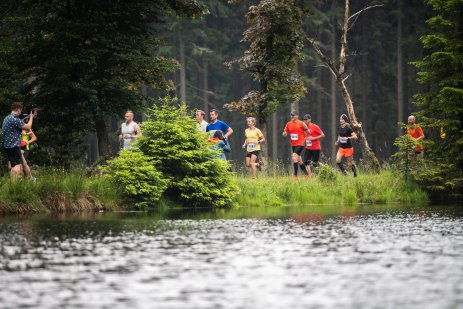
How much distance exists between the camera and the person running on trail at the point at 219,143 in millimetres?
24447

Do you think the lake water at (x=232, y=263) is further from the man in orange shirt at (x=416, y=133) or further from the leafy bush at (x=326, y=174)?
the man in orange shirt at (x=416, y=133)

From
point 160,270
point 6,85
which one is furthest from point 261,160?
point 160,270

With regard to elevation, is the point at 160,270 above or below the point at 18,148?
below

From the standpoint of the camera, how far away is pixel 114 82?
2516 cm

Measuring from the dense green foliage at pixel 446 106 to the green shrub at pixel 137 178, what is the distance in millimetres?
8128

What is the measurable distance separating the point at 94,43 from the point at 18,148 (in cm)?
479

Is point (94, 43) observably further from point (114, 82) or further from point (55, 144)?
point (55, 144)

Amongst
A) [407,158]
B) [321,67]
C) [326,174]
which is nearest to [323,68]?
[321,67]

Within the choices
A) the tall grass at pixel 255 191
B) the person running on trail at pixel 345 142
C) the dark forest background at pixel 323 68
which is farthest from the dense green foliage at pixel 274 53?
the dark forest background at pixel 323 68

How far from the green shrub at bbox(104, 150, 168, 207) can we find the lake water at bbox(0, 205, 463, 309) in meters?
3.90

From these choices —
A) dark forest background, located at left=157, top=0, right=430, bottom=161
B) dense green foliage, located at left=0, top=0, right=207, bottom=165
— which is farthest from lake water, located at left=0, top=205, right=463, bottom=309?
dark forest background, located at left=157, top=0, right=430, bottom=161

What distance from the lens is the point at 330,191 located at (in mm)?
25609

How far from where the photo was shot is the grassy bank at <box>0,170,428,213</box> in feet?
68.6

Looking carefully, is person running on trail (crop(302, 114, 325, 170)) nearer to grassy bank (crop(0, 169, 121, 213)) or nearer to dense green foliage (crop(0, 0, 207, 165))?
dense green foliage (crop(0, 0, 207, 165))
